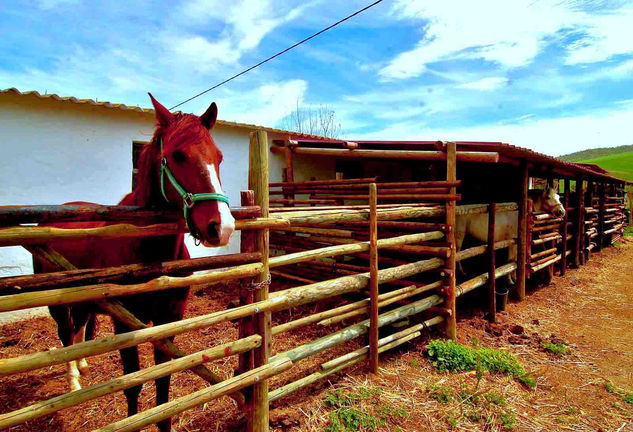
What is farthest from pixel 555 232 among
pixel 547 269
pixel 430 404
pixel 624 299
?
pixel 430 404

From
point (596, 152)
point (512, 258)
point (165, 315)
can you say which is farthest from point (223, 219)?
point (596, 152)

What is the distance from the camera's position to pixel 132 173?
7191 millimetres

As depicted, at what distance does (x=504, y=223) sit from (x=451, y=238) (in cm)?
324

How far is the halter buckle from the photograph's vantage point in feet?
6.54

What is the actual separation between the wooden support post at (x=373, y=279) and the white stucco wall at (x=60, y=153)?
12.9 ft

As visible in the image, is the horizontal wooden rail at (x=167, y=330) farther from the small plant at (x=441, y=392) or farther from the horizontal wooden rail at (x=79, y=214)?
the small plant at (x=441, y=392)

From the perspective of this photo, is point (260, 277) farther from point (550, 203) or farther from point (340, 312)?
point (550, 203)

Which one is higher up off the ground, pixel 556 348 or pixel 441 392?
pixel 441 392

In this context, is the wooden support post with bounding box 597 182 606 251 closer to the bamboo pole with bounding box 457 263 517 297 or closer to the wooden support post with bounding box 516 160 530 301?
the wooden support post with bounding box 516 160 530 301

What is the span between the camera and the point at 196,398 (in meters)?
2.41

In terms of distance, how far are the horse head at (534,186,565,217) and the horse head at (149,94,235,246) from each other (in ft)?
→ 30.6

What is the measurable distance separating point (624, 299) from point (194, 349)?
360 inches

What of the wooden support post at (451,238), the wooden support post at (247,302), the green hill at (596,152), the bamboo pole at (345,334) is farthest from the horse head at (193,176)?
the green hill at (596,152)

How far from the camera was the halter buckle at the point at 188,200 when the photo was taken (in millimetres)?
1993
